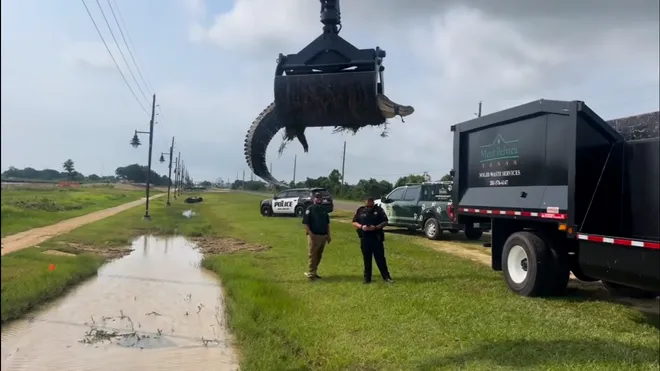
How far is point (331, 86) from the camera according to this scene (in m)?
5.90

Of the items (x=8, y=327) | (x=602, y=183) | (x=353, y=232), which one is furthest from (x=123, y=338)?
(x=353, y=232)

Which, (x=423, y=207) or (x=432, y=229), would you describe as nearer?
(x=432, y=229)

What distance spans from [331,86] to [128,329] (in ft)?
14.7

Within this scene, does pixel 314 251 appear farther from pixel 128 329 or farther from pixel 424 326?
pixel 424 326

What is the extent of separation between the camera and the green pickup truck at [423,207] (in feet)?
59.9

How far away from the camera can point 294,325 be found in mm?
7508

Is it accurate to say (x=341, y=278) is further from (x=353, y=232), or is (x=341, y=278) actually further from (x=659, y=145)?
(x=353, y=232)

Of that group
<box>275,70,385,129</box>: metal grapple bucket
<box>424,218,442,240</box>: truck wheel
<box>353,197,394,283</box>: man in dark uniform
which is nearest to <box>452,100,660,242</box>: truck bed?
<box>353,197,394,283</box>: man in dark uniform

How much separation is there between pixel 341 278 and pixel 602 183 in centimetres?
456

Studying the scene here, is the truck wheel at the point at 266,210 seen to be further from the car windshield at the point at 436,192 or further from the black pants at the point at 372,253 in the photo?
the black pants at the point at 372,253

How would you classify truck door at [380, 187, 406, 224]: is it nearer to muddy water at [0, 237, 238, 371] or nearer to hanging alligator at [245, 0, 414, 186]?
muddy water at [0, 237, 238, 371]

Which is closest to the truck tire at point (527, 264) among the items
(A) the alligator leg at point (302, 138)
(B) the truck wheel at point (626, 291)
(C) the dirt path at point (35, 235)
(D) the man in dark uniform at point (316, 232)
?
(B) the truck wheel at point (626, 291)

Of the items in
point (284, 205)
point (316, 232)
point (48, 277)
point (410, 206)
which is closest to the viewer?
point (48, 277)

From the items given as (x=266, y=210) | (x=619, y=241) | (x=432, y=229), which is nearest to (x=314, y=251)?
(x=619, y=241)
